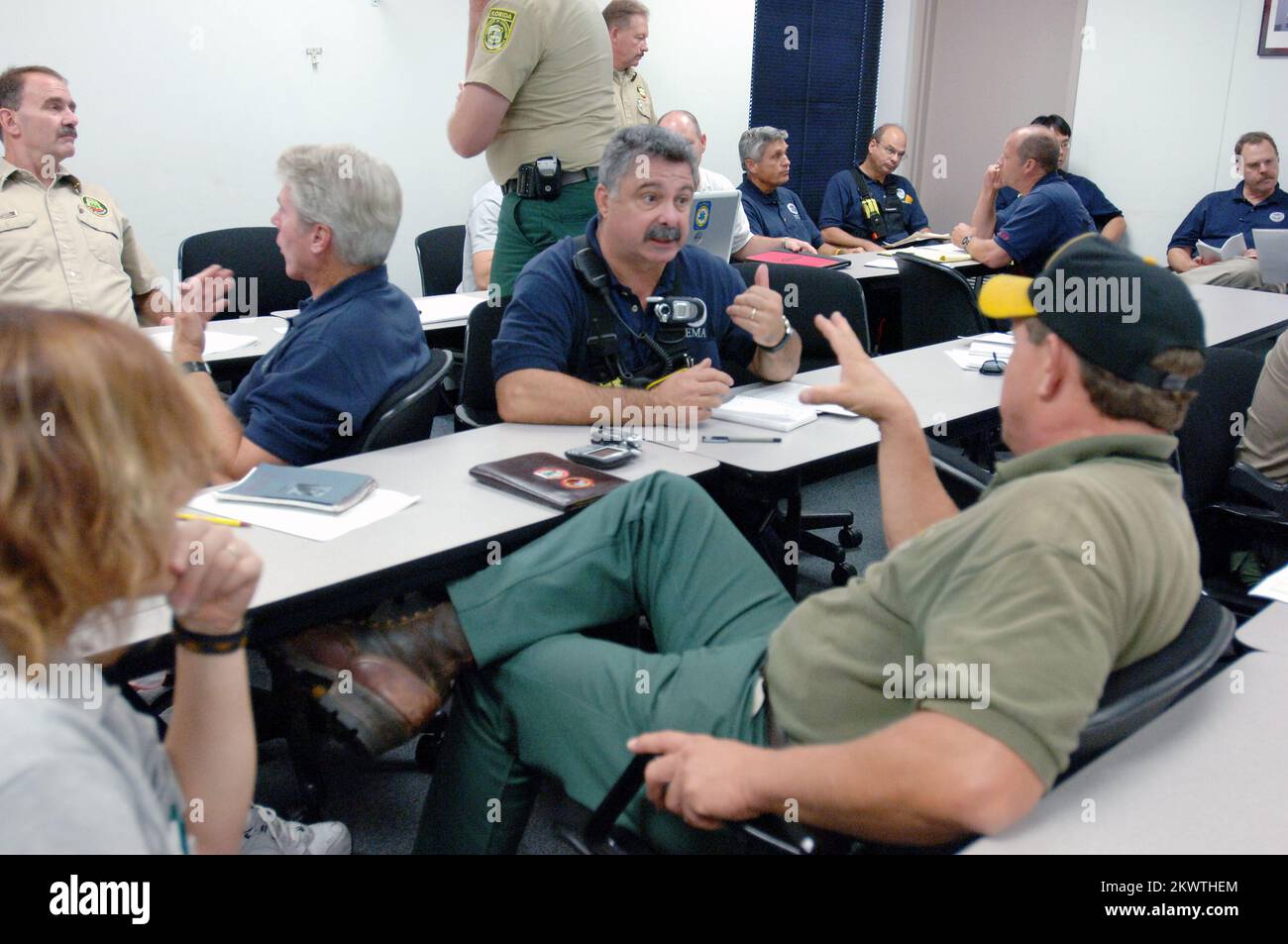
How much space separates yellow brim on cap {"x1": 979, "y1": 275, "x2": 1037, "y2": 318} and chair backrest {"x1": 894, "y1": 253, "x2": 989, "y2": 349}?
2.33 meters

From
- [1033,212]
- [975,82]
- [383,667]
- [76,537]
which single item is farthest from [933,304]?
[975,82]

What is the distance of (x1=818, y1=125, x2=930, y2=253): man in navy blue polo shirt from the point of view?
19.9 ft

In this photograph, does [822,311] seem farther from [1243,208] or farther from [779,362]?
[1243,208]

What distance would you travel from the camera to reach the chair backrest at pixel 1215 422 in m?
2.26

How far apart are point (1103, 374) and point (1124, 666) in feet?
1.05

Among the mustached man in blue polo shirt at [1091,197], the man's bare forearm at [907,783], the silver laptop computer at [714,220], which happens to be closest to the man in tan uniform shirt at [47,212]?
the silver laptop computer at [714,220]

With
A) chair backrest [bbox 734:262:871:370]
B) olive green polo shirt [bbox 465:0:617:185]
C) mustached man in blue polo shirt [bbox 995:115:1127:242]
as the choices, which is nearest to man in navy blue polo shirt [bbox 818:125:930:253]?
mustached man in blue polo shirt [bbox 995:115:1127:242]

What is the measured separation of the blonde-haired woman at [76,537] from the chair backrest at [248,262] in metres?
3.31

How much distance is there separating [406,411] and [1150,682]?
5.00 ft

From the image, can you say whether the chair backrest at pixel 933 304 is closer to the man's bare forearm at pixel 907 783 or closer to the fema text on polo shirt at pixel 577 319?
the fema text on polo shirt at pixel 577 319

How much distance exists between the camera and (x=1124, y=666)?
1080mm

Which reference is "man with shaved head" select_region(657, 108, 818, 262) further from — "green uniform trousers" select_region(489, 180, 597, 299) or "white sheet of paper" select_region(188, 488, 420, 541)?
"white sheet of paper" select_region(188, 488, 420, 541)
